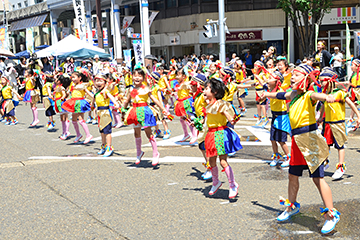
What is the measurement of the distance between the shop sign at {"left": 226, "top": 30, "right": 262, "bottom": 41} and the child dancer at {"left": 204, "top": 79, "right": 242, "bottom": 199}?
2900 cm

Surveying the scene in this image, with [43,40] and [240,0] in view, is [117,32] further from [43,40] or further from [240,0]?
[43,40]

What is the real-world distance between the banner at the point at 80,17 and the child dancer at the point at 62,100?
20627 millimetres

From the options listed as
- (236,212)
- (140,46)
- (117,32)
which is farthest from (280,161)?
(117,32)

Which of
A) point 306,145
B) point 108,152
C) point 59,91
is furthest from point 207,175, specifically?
point 59,91

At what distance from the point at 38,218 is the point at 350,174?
186 inches

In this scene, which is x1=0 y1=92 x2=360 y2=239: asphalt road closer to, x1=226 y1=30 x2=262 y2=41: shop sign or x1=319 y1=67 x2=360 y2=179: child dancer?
x1=319 y1=67 x2=360 y2=179: child dancer

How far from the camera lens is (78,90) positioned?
10.5 metres

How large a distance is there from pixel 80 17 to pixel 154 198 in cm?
2813

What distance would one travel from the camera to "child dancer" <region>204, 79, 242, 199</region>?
226 inches

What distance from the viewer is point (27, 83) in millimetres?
14180

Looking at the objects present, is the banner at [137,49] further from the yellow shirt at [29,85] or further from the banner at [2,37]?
the banner at [2,37]

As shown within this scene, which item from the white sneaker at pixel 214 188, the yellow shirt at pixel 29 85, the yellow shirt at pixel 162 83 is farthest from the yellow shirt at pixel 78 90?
the white sneaker at pixel 214 188

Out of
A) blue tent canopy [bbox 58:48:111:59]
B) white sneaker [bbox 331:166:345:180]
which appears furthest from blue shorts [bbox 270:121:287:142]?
blue tent canopy [bbox 58:48:111:59]

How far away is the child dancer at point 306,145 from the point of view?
465 centimetres
